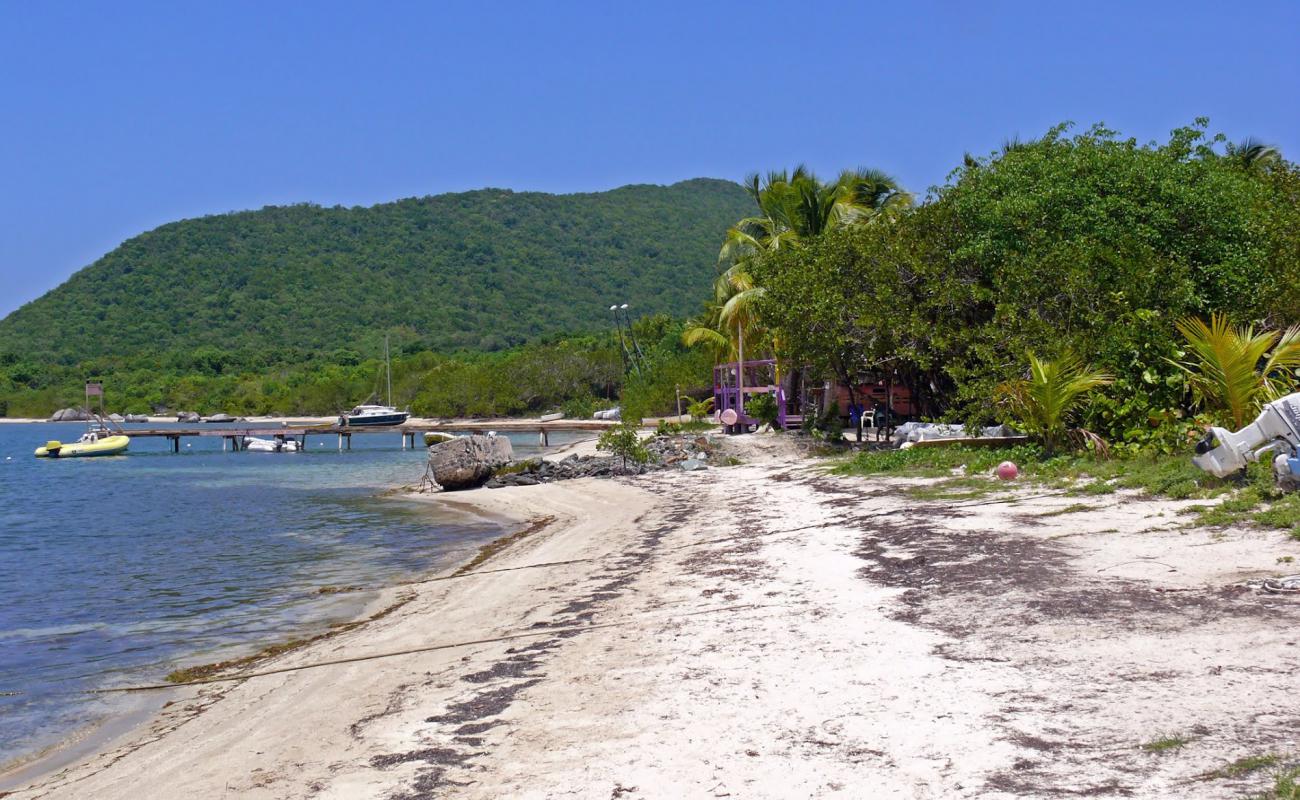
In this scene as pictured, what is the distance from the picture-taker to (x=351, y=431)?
69688 mm

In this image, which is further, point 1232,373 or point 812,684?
point 1232,373

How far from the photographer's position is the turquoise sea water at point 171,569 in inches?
424

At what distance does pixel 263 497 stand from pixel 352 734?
90.9 feet

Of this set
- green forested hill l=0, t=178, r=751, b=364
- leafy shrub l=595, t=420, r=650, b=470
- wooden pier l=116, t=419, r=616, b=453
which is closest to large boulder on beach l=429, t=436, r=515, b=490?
leafy shrub l=595, t=420, r=650, b=470

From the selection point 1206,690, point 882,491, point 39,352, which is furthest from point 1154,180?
point 39,352

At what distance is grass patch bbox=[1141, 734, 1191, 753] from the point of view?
497cm

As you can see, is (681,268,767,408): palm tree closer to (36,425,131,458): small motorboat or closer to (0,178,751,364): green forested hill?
(36,425,131,458): small motorboat

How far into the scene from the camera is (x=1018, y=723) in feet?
18.0

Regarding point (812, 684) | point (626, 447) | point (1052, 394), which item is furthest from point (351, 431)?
point (812, 684)

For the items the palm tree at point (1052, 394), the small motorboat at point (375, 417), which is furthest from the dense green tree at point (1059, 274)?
the small motorboat at point (375, 417)

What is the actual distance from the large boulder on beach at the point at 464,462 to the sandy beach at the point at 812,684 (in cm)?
1859

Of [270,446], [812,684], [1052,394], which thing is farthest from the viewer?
[270,446]

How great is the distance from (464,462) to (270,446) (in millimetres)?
40141

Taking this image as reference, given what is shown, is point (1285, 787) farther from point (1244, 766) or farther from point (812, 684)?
point (812, 684)
